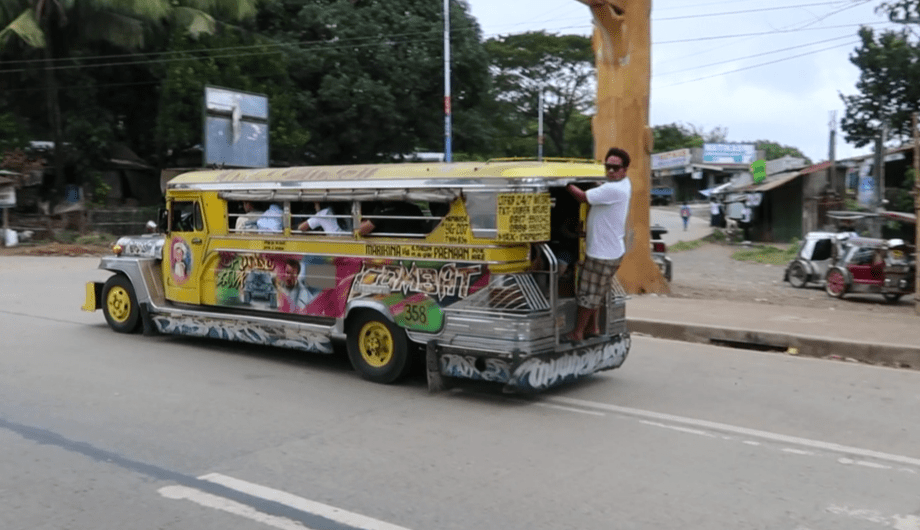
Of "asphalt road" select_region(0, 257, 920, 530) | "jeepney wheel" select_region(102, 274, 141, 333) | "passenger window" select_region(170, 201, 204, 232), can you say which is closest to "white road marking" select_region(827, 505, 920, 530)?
"asphalt road" select_region(0, 257, 920, 530)

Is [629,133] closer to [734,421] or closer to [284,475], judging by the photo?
[734,421]

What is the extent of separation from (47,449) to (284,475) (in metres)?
1.76

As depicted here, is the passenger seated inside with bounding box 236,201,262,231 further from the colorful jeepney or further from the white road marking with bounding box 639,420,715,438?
the white road marking with bounding box 639,420,715,438

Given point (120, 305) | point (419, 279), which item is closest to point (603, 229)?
point (419, 279)

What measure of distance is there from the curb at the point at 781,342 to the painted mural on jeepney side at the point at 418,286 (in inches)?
184

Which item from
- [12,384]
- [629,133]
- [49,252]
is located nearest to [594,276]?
[12,384]

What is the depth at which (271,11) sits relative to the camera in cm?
3516

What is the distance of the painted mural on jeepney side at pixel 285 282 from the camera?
8.34 meters

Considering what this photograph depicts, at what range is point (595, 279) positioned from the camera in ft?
24.8

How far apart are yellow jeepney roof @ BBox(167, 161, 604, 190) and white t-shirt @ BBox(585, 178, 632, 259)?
1.16ft

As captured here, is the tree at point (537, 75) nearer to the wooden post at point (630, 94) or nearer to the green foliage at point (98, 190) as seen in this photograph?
the green foliage at point (98, 190)

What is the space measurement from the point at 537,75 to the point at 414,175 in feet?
149

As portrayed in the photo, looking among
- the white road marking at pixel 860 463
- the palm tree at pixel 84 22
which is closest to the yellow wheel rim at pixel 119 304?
Result: the white road marking at pixel 860 463

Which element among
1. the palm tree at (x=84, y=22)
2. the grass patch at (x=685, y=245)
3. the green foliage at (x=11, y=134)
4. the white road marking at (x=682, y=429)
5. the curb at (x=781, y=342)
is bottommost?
the white road marking at (x=682, y=429)
